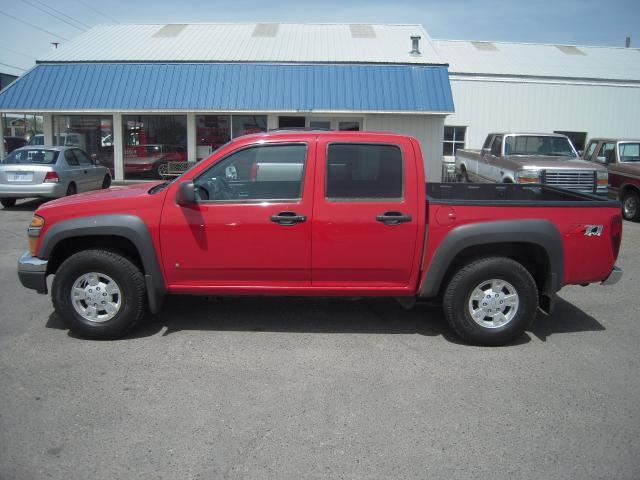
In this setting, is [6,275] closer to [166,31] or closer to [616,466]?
[616,466]

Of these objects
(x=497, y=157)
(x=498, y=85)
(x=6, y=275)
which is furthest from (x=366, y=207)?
(x=498, y=85)

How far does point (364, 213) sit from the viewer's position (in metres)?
4.73

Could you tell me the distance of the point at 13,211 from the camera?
1288 cm

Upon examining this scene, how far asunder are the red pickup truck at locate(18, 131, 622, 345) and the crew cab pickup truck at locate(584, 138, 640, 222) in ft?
30.7

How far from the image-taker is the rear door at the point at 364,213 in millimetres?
4730

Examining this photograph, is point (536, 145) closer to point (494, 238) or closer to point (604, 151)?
point (604, 151)

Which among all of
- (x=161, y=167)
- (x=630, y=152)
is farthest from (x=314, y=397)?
(x=161, y=167)

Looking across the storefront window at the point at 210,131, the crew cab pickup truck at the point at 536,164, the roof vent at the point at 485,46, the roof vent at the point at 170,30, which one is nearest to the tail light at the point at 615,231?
the crew cab pickup truck at the point at 536,164

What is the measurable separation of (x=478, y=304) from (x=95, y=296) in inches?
134

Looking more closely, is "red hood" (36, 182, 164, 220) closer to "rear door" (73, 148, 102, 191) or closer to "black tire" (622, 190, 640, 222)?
"rear door" (73, 148, 102, 191)

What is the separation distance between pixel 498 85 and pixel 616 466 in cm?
2155

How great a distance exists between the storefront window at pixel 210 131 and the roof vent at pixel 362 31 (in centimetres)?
690

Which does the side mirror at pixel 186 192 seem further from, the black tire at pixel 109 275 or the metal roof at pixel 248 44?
the metal roof at pixel 248 44

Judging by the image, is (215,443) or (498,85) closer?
(215,443)
